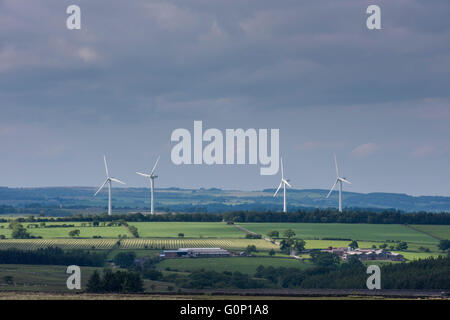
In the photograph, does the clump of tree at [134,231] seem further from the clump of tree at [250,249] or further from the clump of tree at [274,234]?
the clump of tree at [250,249]

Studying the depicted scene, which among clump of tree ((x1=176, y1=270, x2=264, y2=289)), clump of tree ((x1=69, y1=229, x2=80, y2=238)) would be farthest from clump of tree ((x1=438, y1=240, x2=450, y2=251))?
clump of tree ((x1=69, y1=229, x2=80, y2=238))

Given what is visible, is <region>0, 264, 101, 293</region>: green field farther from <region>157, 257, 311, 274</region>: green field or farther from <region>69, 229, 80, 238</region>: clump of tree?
<region>69, 229, 80, 238</region>: clump of tree

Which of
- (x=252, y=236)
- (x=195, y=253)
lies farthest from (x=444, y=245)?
(x=195, y=253)

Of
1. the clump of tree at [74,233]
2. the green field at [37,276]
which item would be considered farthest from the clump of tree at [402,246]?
the clump of tree at [74,233]

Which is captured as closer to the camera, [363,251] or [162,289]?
[162,289]

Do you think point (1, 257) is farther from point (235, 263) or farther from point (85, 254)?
point (235, 263)
